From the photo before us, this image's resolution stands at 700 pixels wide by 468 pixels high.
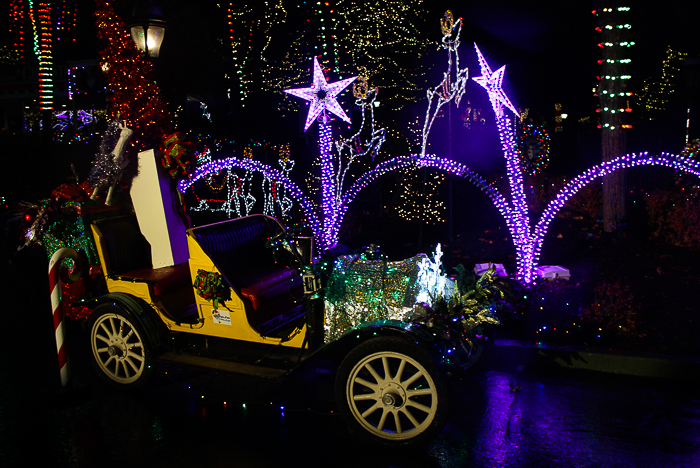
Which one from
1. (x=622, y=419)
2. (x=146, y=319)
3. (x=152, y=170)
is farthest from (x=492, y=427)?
(x=152, y=170)

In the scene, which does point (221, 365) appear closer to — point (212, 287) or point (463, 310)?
point (212, 287)

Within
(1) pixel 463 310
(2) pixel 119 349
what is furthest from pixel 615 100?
(2) pixel 119 349

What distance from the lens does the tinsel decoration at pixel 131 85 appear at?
19.9 ft

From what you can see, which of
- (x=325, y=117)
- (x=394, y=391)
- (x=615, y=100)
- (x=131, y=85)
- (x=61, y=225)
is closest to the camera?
(x=394, y=391)

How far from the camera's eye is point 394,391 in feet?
11.9

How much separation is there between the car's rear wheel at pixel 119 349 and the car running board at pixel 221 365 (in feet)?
0.79

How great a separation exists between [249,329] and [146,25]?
19.6ft

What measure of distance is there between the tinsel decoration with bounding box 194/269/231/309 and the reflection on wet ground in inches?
36.8

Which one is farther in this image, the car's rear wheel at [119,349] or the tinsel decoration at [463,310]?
the car's rear wheel at [119,349]

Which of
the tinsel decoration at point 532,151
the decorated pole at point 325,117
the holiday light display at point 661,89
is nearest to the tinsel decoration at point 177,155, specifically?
the decorated pole at point 325,117

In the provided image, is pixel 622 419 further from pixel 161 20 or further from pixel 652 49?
pixel 652 49

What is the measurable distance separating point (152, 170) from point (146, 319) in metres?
1.59

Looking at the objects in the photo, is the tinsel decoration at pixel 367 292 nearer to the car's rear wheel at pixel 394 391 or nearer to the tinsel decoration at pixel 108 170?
the car's rear wheel at pixel 394 391

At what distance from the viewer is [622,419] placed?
3.91m
